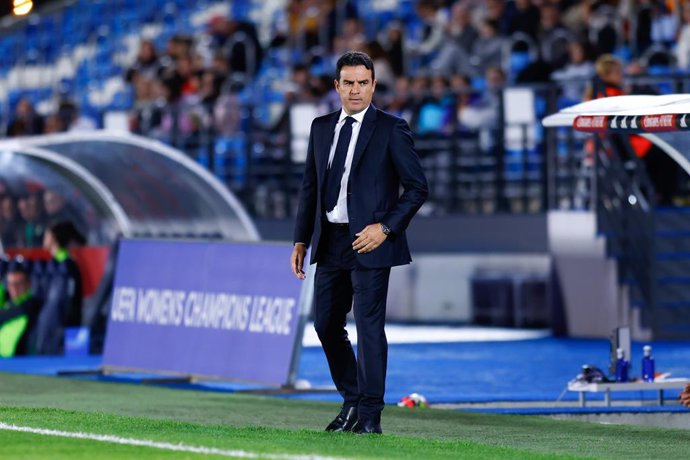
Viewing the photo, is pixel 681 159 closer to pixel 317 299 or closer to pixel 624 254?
pixel 317 299

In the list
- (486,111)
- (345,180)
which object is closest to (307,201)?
(345,180)

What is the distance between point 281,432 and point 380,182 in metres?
1.39

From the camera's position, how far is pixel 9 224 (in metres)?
18.9

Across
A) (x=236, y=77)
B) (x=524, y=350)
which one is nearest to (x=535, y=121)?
(x=524, y=350)

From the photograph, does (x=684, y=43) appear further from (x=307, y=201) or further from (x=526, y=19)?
(x=307, y=201)

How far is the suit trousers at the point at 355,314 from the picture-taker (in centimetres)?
883

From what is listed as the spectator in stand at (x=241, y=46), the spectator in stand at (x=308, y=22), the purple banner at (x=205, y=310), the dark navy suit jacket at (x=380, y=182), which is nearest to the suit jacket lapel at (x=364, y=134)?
the dark navy suit jacket at (x=380, y=182)

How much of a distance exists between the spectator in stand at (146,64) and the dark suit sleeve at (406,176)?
71.9 feet

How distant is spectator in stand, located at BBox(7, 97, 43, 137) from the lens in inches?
1160

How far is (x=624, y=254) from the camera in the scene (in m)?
19.8

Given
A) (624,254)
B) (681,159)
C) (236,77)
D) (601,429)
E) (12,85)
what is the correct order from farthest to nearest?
(12,85) < (236,77) < (624,254) < (681,159) < (601,429)

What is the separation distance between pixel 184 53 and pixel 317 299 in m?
20.9

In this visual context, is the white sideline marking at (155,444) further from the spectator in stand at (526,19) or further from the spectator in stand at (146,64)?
the spectator in stand at (146,64)

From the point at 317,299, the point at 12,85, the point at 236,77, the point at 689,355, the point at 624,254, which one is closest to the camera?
the point at 317,299
